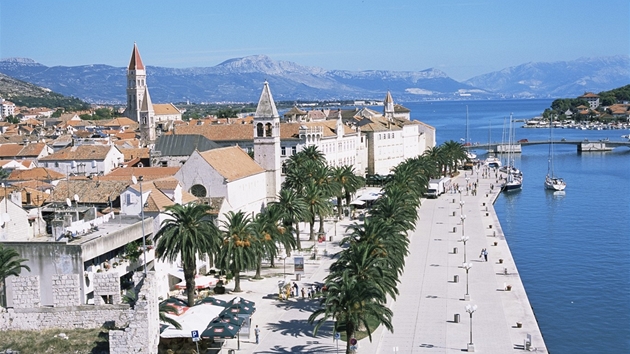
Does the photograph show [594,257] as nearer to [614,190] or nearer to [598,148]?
[614,190]

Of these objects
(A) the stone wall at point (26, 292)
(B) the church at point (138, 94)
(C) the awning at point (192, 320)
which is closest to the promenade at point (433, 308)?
(C) the awning at point (192, 320)

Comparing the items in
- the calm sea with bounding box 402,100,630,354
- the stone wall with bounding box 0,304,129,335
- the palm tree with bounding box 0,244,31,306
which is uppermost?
the palm tree with bounding box 0,244,31,306

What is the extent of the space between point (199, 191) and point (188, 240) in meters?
21.7

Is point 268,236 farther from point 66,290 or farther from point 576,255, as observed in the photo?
point 576,255

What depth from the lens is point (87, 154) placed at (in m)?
84.4

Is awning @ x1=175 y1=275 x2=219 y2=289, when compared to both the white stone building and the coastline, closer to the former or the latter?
the coastline

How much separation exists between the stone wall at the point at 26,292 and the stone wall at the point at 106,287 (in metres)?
1.79

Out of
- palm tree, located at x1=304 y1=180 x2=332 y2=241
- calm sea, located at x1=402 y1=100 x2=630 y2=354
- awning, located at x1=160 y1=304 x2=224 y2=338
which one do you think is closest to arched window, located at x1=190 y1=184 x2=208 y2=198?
palm tree, located at x1=304 y1=180 x2=332 y2=241

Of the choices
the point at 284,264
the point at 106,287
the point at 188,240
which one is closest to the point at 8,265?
the point at 106,287

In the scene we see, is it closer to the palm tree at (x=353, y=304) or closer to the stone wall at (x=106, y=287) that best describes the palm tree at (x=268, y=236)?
the palm tree at (x=353, y=304)

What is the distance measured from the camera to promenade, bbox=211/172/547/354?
34.0 m

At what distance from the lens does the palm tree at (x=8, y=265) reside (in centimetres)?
2785

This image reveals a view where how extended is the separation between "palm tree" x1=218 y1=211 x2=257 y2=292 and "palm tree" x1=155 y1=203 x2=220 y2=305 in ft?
10.3

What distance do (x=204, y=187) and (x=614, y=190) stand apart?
64212 mm
